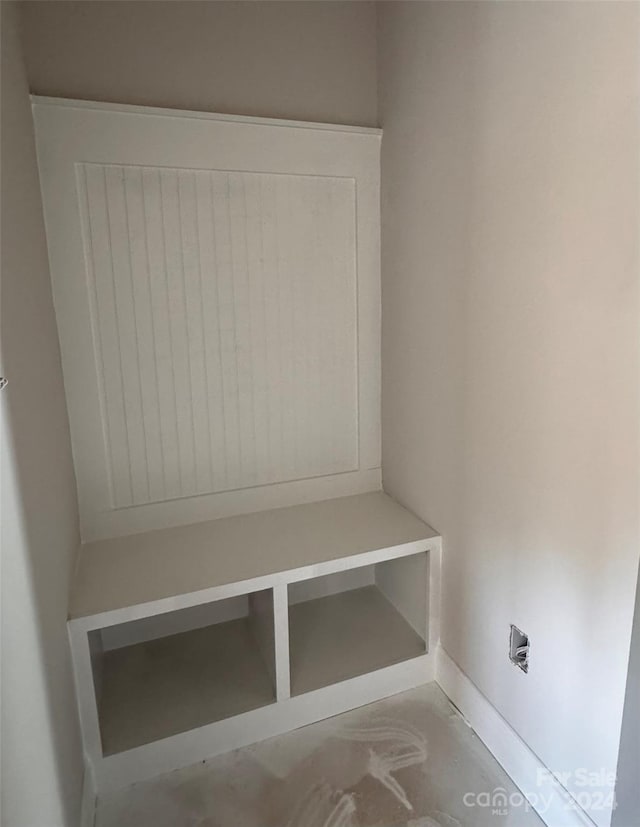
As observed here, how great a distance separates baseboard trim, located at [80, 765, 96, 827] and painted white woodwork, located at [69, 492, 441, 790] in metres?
0.03

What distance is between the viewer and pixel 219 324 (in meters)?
1.84

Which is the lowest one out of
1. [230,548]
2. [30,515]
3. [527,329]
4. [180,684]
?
[180,684]

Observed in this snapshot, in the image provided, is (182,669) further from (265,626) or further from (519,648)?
(519,648)

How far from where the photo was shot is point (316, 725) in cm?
169

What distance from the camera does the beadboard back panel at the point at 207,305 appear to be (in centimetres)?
166

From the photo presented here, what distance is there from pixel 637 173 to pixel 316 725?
169cm

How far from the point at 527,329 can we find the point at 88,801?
1629mm

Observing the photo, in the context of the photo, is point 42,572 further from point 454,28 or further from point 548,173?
point 454,28

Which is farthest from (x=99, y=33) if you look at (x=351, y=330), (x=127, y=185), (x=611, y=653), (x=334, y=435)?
(x=611, y=653)

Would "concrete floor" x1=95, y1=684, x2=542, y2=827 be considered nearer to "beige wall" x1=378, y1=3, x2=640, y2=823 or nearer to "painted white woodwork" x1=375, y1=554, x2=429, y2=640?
"beige wall" x1=378, y1=3, x2=640, y2=823

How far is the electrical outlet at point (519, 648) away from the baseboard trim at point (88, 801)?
45.3 inches

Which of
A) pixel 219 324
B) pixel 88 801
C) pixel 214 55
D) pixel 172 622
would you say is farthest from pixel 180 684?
pixel 214 55

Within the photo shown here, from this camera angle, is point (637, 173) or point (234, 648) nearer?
point (637, 173)

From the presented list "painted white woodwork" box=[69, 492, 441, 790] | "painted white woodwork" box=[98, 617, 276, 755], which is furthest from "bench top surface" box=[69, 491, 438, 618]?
"painted white woodwork" box=[98, 617, 276, 755]
